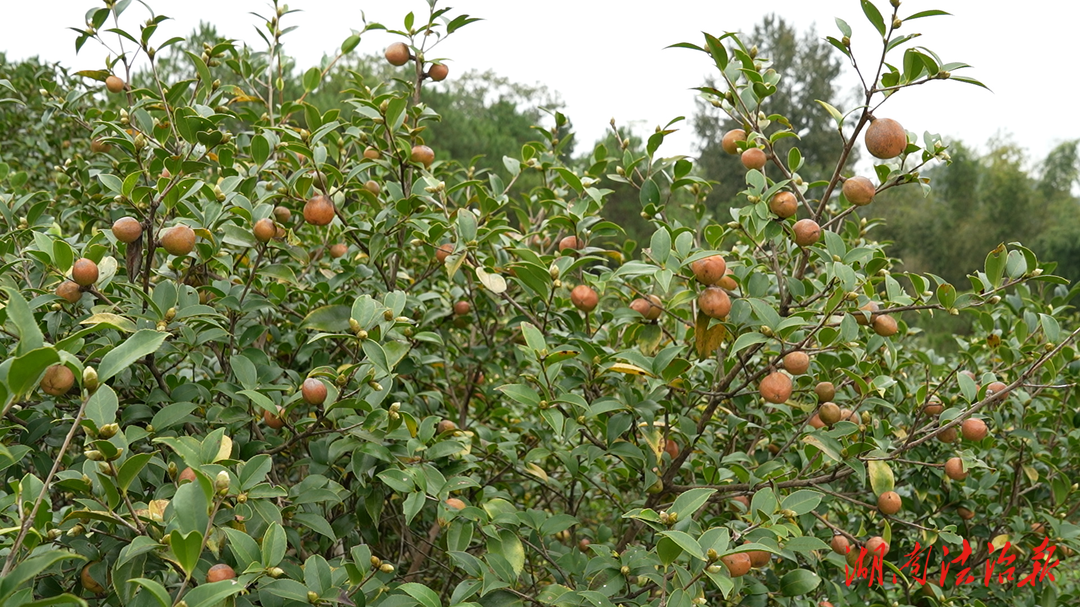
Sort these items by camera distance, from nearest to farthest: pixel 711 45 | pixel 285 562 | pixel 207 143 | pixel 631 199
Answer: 1. pixel 285 562
2. pixel 207 143
3. pixel 711 45
4. pixel 631 199

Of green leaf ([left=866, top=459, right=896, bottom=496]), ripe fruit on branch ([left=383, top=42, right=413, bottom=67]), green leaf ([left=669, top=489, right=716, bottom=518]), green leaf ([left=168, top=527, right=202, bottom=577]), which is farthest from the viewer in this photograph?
ripe fruit on branch ([left=383, top=42, right=413, bottom=67])

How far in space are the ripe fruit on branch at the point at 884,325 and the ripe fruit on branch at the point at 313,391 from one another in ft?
3.42

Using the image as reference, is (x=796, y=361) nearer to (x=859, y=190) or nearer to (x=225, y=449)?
(x=859, y=190)

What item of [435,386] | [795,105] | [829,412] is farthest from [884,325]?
[795,105]

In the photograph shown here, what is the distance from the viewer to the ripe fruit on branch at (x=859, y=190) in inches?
54.0

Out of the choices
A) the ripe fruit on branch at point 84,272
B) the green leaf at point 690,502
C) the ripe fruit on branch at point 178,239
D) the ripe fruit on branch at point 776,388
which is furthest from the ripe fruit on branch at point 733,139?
the ripe fruit on branch at point 84,272

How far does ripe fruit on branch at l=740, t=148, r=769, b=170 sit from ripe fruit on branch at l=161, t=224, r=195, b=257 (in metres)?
1.03

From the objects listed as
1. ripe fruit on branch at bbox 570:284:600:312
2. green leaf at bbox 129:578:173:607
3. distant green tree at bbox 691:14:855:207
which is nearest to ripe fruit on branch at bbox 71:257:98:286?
green leaf at bbox 129:578:173:607

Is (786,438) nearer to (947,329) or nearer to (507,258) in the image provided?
(507,258)

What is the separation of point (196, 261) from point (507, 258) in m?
0.71

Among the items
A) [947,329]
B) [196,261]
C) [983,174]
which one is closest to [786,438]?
[196,261]

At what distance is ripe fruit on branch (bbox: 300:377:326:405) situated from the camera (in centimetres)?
116

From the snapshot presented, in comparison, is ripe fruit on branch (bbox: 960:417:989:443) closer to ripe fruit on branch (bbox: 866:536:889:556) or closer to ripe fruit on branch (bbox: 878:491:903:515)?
ripe fruit on branch (bbox: 878:491:903:515)

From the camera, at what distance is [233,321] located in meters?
1.43
